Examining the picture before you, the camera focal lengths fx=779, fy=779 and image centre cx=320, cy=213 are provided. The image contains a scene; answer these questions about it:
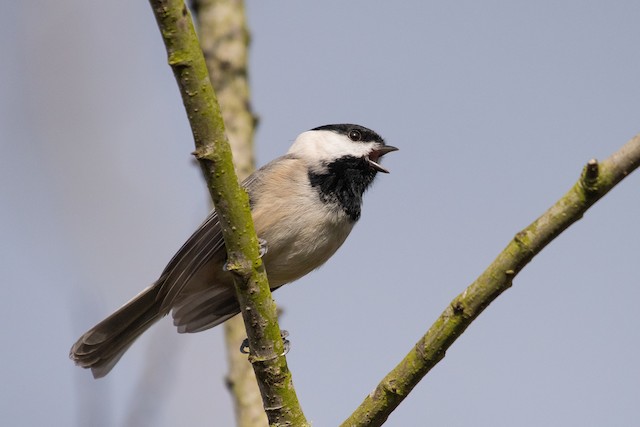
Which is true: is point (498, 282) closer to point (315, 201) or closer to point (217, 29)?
point (315, 201)

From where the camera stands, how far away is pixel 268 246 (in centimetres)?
373

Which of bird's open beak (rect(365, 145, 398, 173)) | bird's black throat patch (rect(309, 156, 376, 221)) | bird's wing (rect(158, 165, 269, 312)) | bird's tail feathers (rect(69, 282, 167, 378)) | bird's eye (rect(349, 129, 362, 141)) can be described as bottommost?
bird's tail feathers (rect(69, 282, 167, 378))

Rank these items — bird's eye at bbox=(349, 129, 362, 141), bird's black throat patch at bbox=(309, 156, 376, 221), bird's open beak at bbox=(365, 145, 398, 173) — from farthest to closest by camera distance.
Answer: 1. bird's eye at bbox=(349, 129, 362, 141)
2. bird's open beak at bbox=(365, 145, 398, 173)
3. bird's black throat patch at bbox=(309, 156, 376, 221)

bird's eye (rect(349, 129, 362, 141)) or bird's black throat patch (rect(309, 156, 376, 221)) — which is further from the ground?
bird's eye (rect(349, 129, 362, 141))

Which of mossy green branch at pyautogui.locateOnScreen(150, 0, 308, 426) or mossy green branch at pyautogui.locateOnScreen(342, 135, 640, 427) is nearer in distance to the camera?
mossy green branch at pyautogui.locateOnScreen(342, 135, 640, 427)

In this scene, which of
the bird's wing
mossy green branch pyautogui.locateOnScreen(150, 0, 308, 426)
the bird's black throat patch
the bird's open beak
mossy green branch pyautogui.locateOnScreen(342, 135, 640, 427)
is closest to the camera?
mossy green branch pyautogui.locateOnScreen(342, 135, 640, 427)

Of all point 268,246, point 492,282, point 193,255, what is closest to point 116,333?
point 193,255

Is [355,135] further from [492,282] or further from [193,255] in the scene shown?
[492,282]

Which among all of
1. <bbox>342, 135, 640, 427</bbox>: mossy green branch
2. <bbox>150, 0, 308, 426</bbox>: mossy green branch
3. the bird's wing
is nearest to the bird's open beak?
the bird's wing

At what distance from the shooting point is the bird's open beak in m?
4.18

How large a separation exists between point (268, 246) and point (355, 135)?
1.01 meters

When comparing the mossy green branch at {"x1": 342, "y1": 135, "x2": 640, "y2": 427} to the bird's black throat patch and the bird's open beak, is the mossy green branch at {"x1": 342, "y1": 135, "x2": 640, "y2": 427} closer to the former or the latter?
the bird's black throat patch

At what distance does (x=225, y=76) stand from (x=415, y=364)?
8.52 feet

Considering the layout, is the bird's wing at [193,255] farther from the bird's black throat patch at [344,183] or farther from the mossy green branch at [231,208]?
the mossy green branch at [231,208]
